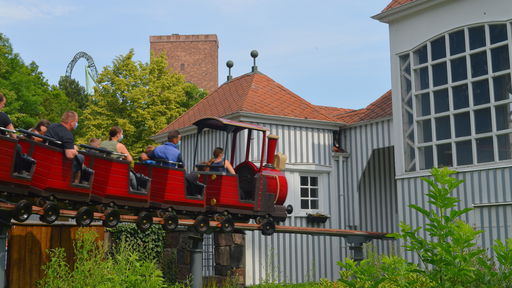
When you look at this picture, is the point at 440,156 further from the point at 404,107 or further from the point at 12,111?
the point at 12,111

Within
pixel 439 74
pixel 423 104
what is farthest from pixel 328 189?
pixel 439 74

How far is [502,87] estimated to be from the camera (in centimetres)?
1291

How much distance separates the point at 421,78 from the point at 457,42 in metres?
1.17

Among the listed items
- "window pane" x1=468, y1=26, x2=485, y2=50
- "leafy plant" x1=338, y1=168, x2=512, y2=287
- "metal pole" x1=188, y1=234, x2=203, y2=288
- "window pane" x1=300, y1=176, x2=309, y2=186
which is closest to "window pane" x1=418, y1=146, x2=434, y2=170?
"window pane" x1=468, y1=26, x2=485, y2=50

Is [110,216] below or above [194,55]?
below

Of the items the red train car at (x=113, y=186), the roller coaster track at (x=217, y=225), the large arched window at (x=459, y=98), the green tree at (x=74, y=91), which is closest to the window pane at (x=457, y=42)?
the large arched window at (x=459, y=98)

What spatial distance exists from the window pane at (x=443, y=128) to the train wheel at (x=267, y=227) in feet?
13.9

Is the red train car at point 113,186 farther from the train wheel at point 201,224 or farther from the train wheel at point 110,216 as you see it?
the train wheel at point 201,224

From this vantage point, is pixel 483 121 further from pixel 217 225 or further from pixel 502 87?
pixel 217 225

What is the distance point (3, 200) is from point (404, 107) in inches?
365

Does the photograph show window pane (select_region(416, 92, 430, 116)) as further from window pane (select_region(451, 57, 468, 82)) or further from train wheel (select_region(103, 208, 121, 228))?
train wheel (select_region(103, 208, 121, 228))

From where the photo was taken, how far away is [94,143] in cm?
1080

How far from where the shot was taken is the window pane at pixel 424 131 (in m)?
14.2

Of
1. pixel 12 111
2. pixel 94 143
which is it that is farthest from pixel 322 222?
pixel 12 111
